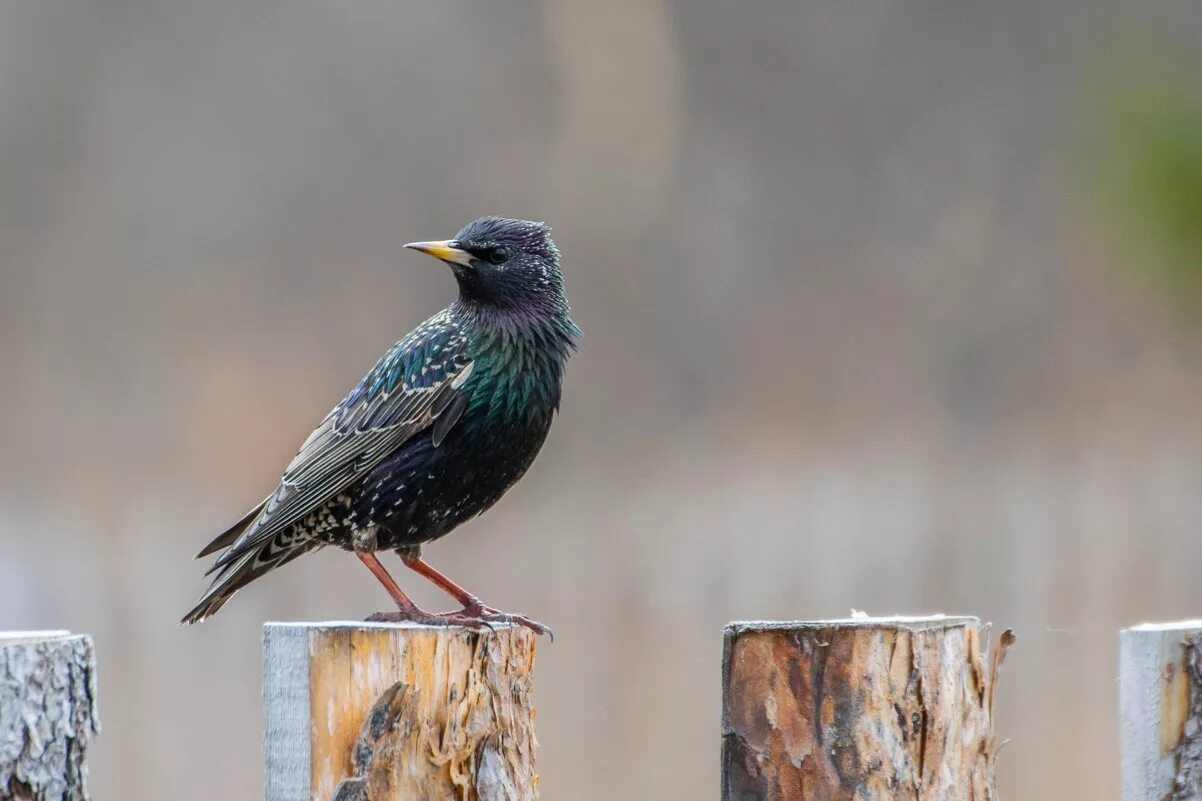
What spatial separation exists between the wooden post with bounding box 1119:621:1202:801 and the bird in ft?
3.69

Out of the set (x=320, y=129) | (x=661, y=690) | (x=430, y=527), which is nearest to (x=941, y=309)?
(x=661, y=690)

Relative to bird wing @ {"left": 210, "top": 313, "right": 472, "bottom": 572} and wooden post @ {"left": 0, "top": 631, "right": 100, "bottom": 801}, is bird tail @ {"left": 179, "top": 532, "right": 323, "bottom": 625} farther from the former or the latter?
wooden post @ {"left": 0, "top": 631, "right": 100, "bottom": 801}

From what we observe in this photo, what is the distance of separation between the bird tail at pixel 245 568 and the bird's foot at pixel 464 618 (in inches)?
12.3

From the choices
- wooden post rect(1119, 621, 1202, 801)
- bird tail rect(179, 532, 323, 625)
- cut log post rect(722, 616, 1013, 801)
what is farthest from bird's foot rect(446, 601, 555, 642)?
wooden post rect(1119, 621, 1202, 801)

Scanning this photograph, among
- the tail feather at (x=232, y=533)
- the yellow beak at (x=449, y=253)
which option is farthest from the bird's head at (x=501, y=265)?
the tail feather at (x=232, y=533)

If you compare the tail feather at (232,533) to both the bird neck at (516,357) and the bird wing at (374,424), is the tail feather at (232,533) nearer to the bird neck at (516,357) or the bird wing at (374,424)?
the bird wing at (374,424)

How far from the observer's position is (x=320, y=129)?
6.17 m

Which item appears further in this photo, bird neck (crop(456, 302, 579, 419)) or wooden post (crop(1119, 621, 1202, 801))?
bird neck (crop(456, 302, 579, 419))

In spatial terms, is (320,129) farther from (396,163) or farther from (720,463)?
(720,463)

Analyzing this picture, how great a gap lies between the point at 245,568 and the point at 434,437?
42 centimetres

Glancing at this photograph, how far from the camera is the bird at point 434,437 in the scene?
9.64 ft

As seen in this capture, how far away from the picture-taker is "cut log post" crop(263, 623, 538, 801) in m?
2.17

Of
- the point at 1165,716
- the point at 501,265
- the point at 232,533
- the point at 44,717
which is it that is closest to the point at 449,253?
the point at 501,265

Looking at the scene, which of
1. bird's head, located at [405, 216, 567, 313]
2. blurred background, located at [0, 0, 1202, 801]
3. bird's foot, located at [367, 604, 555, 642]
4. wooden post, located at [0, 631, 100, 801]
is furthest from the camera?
blurred background, located at [0, 0, 1202, 801]
